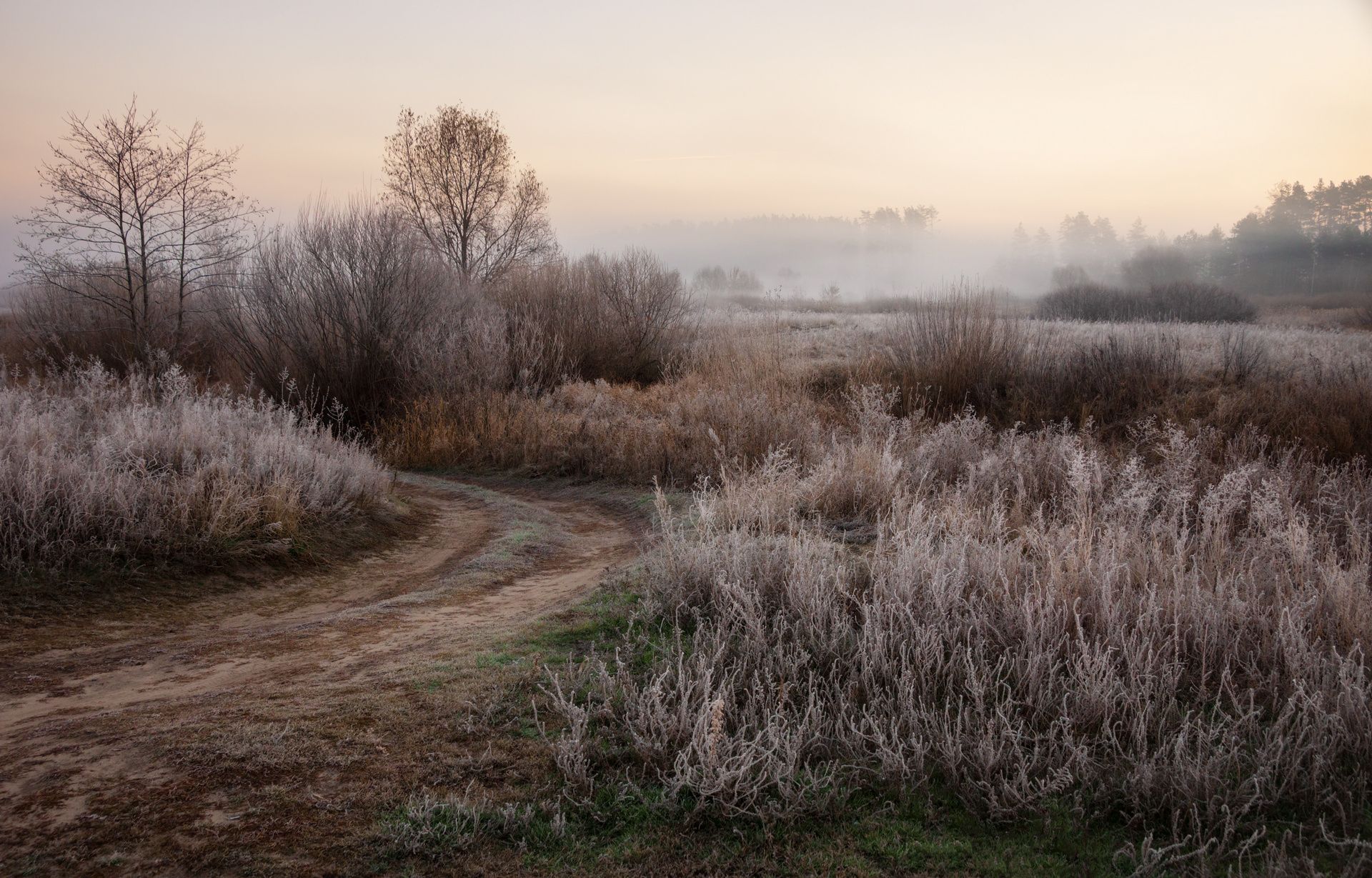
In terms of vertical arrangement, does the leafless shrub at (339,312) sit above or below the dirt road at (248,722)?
above

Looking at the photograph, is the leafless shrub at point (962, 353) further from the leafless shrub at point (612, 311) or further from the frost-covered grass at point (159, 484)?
the frost-covered grass at point (159, 484)

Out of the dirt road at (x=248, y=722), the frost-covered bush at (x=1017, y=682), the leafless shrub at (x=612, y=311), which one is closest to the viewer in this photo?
the dirt road at (x=248, y=722)

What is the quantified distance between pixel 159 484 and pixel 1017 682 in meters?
5.81

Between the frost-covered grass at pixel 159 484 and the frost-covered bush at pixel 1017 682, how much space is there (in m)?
3.40

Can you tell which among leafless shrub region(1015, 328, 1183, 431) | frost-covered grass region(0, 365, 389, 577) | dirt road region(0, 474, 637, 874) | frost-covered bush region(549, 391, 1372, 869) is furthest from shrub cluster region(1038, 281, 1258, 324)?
dirt road region(0, 474, 637, 874)

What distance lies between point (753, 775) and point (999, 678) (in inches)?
52.2

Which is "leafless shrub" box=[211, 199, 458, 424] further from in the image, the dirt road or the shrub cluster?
the shrub cluster

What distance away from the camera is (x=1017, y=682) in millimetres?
3285

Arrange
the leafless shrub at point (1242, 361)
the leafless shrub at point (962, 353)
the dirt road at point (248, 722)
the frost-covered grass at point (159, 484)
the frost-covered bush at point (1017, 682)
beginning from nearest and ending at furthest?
the dirt road at point (248, 722), the frost-covered bush at point (1017, 682), the frost-covered grass at point (159, 484), the leafless shrub at point (1242, 361), the leafless shrub at point (962, 353)

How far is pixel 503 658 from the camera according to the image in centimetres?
377

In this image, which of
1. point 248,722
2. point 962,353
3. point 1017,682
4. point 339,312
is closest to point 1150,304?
point 962,353

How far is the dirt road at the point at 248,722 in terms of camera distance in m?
2.37

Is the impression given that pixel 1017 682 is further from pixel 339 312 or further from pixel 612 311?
pixel 612 311

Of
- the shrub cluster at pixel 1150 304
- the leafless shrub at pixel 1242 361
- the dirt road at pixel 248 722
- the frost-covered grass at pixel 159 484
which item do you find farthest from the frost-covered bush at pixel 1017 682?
the shrub cluster at pixel 1150 304
